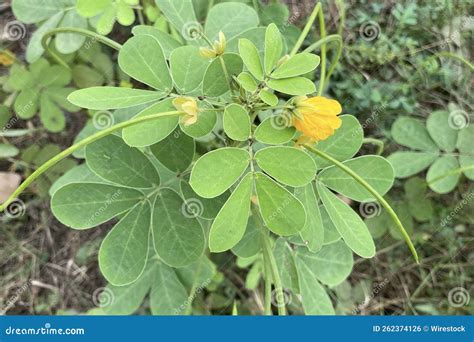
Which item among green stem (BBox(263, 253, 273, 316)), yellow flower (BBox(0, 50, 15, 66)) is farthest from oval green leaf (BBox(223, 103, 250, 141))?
yellow flower (BBox(0, 50, 15, 66))

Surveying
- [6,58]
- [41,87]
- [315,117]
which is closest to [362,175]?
[315,117]

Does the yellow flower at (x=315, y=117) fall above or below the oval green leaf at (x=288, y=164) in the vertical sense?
above

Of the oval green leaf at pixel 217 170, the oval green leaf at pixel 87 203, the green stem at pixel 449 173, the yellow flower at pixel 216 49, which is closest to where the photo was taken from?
the oval green leaf at pixel 217 170

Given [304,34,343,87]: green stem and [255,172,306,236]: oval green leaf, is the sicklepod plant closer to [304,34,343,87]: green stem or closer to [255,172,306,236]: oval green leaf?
[255,172,306,236]: oval green leaf

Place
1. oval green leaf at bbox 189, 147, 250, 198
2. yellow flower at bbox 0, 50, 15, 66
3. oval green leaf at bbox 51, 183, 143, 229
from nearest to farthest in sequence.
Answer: oval green leaf at bbox 189, 147, 250, 198 → oval green leaf at bbox 51, 183, 143, 229 → yellow flower at bbox 0, 50, 15, 66

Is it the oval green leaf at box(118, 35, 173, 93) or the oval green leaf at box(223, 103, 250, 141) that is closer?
the oval green leaf at box(223, 103, 250, 141)

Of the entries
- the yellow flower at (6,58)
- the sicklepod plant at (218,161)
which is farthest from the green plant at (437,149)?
the yellow flower at (6,58)

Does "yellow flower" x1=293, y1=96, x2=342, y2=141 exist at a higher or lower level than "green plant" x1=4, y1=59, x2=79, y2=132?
higher

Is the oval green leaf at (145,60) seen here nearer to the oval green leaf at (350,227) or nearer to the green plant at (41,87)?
the oval green leaf at (350,227)

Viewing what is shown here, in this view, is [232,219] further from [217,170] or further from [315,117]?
[315,117]
